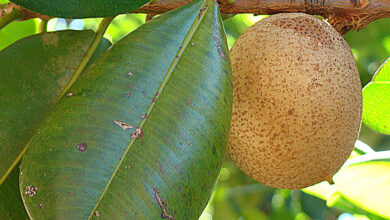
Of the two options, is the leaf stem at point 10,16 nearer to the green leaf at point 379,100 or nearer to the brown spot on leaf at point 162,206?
the brown spot on leaf at point 162,206

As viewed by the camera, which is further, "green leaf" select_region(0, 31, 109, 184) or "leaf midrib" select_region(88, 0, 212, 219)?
"green leaf" select_region(0, 31, 109, 184)

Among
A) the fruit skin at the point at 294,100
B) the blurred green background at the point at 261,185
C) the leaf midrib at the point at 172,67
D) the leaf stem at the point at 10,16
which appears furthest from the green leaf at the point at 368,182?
the leaf stem at the point at 10,16

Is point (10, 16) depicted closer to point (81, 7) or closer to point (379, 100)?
point (81, 7)

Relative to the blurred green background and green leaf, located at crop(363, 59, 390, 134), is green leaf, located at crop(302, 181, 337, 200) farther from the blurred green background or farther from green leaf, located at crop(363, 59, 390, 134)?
the blurred green background

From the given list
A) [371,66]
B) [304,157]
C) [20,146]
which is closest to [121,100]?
[20,146]

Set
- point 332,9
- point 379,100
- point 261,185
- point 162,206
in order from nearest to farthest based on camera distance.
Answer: point 162,206 < point 332,9 < point 379,100 < point 261,185

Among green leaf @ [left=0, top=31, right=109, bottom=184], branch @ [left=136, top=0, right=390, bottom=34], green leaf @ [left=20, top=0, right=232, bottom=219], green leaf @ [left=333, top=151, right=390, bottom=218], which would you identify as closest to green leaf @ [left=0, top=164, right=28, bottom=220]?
green leaf @ [left=0, top=31, right=109, bottom=184]

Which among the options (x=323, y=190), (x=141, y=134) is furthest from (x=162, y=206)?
(x=323, y=190)
